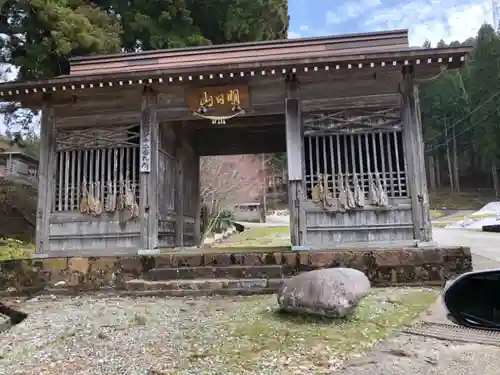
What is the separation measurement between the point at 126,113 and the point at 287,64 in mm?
4048

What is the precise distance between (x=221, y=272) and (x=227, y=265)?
189 millimetres

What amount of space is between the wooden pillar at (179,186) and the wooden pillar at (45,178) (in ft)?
10.3

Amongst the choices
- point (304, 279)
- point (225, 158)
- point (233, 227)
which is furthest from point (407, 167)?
point (233, 227)

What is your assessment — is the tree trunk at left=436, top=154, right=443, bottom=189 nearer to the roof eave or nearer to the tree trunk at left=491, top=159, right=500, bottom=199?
the tree trunk at left=491, top=159, right=500, bottom=199

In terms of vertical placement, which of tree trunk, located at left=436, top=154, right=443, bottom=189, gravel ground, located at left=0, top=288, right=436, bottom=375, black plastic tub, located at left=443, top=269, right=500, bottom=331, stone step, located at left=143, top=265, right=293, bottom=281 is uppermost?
tree trunk, located at left=436, top=154, right=443, bottom=189

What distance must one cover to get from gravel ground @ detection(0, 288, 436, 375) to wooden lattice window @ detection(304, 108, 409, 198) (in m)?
2.67

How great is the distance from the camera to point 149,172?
30.5ft

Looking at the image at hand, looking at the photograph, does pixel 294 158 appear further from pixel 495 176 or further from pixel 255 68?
pixel 495 176

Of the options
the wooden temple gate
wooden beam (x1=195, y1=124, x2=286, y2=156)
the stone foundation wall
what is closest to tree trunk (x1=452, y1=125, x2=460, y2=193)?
wooden beam (x1=195, y1=124, x2=286, y2=156)

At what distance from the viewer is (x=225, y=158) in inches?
908

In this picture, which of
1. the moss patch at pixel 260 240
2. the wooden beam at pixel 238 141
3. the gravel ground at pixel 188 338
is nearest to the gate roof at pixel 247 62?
the wooden beam at pixel 238 141

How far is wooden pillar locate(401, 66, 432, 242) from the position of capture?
8453mm

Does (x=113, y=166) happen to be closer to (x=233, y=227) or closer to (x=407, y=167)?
(x=407, y=167)

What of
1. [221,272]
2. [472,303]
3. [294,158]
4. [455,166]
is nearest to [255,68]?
[294,158]
